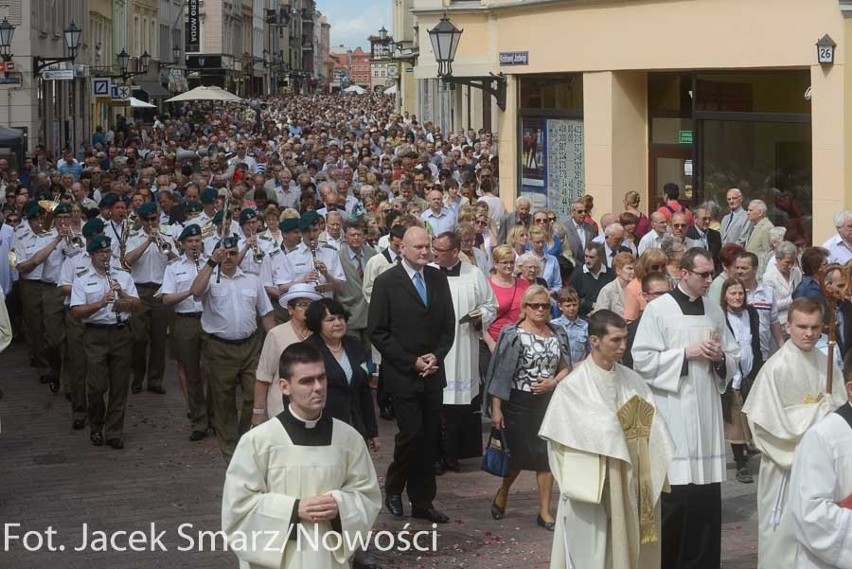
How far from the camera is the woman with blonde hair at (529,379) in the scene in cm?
979

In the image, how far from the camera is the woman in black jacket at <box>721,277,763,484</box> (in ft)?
35.7

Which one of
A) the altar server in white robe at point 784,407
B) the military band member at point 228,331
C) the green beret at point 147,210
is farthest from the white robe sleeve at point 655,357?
the green beret at point 147,210

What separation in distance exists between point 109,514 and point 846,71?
397 inches

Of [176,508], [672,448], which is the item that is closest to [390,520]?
[176,508]

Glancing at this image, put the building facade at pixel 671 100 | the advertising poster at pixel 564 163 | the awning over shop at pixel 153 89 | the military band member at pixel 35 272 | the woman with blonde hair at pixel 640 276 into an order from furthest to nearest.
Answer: the awning over shop at pixel 153 89 → the advertising poster at pixel 564 163 → the building facade at pixel 671 100 → the military band member at pixel 35 272 → the woman with blonde hair at pixel 640 276

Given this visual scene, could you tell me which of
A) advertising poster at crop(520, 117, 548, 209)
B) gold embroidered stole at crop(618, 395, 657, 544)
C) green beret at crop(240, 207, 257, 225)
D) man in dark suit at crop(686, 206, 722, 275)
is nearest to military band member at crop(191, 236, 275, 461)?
green beret at crop(240, 207, 257, 225)

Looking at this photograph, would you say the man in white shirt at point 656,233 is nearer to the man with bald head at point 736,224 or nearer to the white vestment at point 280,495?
→ the man with bald head at point 736,224

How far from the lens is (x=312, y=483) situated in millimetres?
6105

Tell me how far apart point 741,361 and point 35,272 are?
8332 millimetres

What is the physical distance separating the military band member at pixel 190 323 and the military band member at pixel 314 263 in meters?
0.82

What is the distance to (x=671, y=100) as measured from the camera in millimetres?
20703

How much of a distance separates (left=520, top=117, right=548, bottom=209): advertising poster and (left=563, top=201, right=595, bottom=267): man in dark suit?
19.9 feet

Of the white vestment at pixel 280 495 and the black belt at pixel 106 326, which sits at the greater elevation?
the black belt at pixel 106 326

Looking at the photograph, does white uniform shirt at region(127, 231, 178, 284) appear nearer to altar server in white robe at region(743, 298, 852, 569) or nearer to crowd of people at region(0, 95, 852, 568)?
crowd of people at region(0, 95, 852, 568)
